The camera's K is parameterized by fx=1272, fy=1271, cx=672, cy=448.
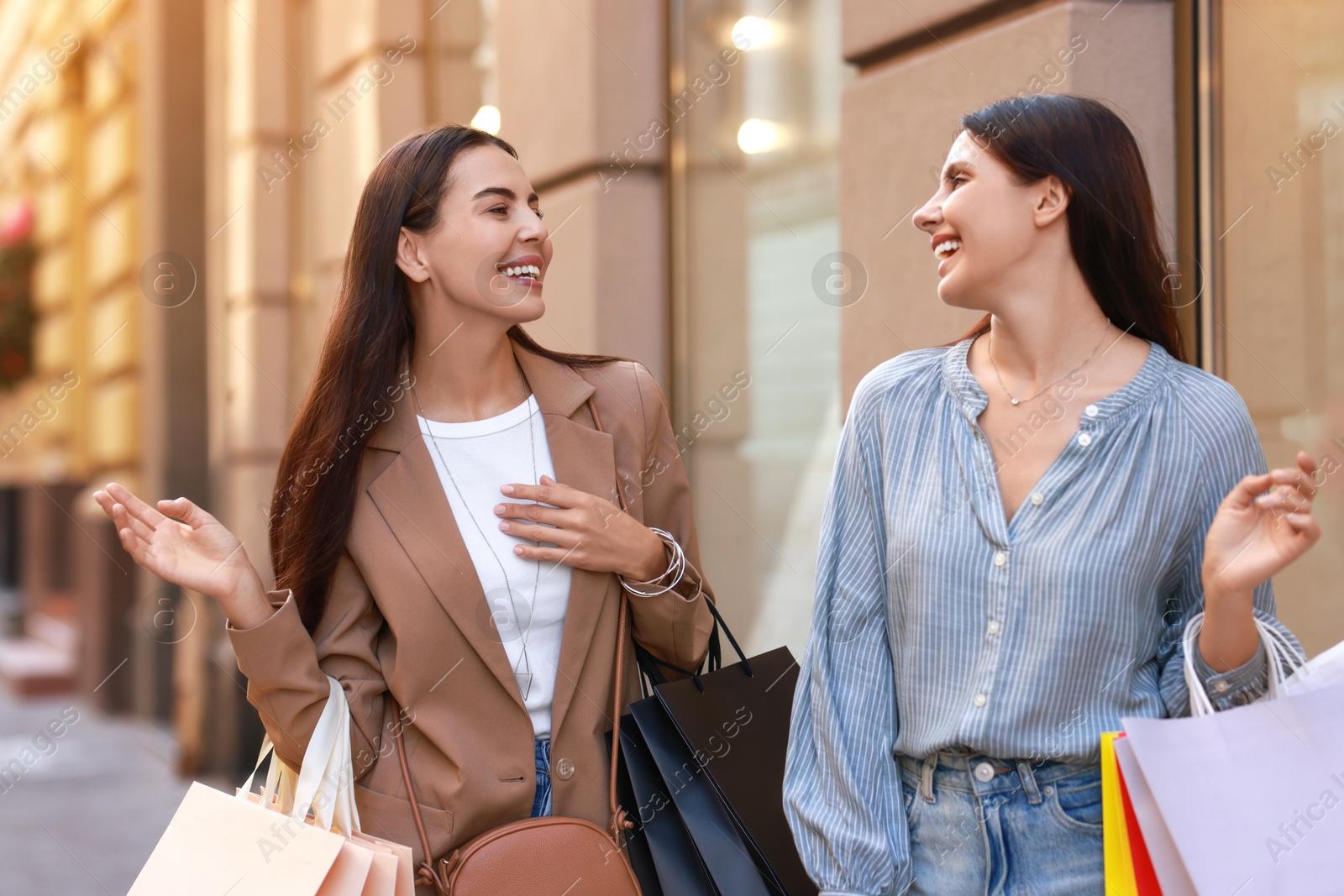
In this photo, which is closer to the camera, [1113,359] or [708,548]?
[1113,359]

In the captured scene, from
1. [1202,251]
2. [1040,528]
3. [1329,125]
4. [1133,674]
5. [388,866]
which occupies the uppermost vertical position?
[1329,125]

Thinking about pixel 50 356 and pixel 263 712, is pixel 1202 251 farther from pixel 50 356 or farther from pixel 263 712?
pixel 50 356

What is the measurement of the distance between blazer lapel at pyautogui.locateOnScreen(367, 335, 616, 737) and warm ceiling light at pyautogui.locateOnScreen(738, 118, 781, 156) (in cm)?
218

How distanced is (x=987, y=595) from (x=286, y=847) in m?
1.18

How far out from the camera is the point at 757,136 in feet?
14.9

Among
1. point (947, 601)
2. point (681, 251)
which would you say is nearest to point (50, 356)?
point (681, 251)

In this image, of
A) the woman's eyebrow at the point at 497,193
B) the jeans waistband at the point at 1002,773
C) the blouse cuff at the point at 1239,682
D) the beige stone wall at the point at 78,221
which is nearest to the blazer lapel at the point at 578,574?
the woman's eyebrow at the point at 497,193

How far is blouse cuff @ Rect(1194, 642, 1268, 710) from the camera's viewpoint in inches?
65.2

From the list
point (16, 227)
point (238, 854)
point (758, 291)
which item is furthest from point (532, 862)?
point (16, 227)

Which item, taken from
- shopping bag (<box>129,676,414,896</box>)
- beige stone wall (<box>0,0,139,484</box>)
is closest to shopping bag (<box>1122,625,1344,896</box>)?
shopping bag (<box>129,676,414,896</box>)

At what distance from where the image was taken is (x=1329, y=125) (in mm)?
2588

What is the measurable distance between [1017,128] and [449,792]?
4.69 feet

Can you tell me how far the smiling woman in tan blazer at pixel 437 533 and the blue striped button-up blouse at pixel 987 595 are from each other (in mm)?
525

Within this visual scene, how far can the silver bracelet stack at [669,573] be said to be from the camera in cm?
240
